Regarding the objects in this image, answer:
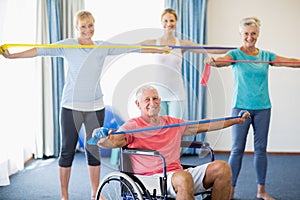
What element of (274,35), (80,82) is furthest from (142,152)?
(274,35)

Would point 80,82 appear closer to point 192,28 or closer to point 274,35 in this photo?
point 192,28

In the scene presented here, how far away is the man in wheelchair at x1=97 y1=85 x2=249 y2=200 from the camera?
2.39 m

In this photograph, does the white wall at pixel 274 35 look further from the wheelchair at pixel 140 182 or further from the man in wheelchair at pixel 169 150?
the wheelchair at pixel 140 182

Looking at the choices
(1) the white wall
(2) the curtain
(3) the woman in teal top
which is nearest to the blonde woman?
(3) the woman in teal top

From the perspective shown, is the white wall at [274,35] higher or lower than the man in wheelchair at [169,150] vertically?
higher

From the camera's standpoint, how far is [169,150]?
8.45ft

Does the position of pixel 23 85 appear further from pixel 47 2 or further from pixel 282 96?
pixel 282 96

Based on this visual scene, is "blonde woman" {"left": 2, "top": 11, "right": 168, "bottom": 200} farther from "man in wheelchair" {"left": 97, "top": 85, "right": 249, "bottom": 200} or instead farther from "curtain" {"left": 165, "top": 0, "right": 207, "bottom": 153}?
"curtain" {"left": 165, "top": 0, "right": 207, "bottom": 153}

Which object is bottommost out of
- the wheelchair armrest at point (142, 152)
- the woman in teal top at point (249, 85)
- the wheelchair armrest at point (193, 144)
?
the wheelchair armrest at point (193, 144)

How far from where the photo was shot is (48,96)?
5.14 meters

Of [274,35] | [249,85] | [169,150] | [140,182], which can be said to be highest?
[274,35]

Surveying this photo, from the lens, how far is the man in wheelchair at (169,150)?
94.1 inches

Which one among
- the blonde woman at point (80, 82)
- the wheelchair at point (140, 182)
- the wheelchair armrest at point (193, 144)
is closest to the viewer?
the wheelchair at point (140, 182)

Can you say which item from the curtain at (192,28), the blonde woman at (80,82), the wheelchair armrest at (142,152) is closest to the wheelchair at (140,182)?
the wheelchair armrest at (142,152)
